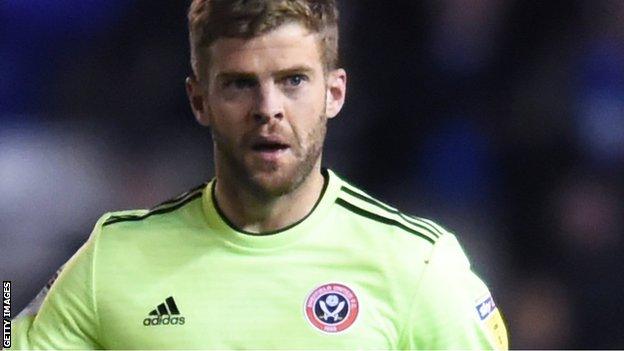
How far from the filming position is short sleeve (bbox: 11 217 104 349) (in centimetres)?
191

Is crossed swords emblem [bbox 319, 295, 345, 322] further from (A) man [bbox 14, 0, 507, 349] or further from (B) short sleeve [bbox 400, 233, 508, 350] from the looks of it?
(B) short sleeve [bbox 400, 233, 508, 350]

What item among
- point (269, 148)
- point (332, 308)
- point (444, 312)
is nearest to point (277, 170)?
point (269, 148)

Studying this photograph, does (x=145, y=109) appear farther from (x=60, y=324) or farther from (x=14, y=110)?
(x=60, y=324)

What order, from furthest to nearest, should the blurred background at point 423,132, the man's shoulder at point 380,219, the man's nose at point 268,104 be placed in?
the blurred background at point 423,132 → the man's shoulder at point 380,219 → the man's nose at point 268,104

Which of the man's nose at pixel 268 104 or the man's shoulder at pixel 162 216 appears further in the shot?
the man's shoulder at pixel 162 216

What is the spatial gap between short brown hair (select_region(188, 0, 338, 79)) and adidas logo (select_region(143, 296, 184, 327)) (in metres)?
0.44

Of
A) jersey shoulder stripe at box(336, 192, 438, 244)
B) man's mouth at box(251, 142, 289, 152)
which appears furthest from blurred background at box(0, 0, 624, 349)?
man's mouth at box(251, 142, 289, 152)

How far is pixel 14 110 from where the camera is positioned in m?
2.33

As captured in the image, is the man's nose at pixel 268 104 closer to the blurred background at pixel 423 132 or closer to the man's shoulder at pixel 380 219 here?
the man's shoulder at pixel 380 219

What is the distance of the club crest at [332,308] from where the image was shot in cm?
188

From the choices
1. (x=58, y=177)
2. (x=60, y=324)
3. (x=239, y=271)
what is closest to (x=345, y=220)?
(x=239, y=271)

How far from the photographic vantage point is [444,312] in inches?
72.6

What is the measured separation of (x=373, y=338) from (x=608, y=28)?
99 cm

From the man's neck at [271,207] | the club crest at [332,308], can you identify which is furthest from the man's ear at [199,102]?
the club crest at [332,308]
